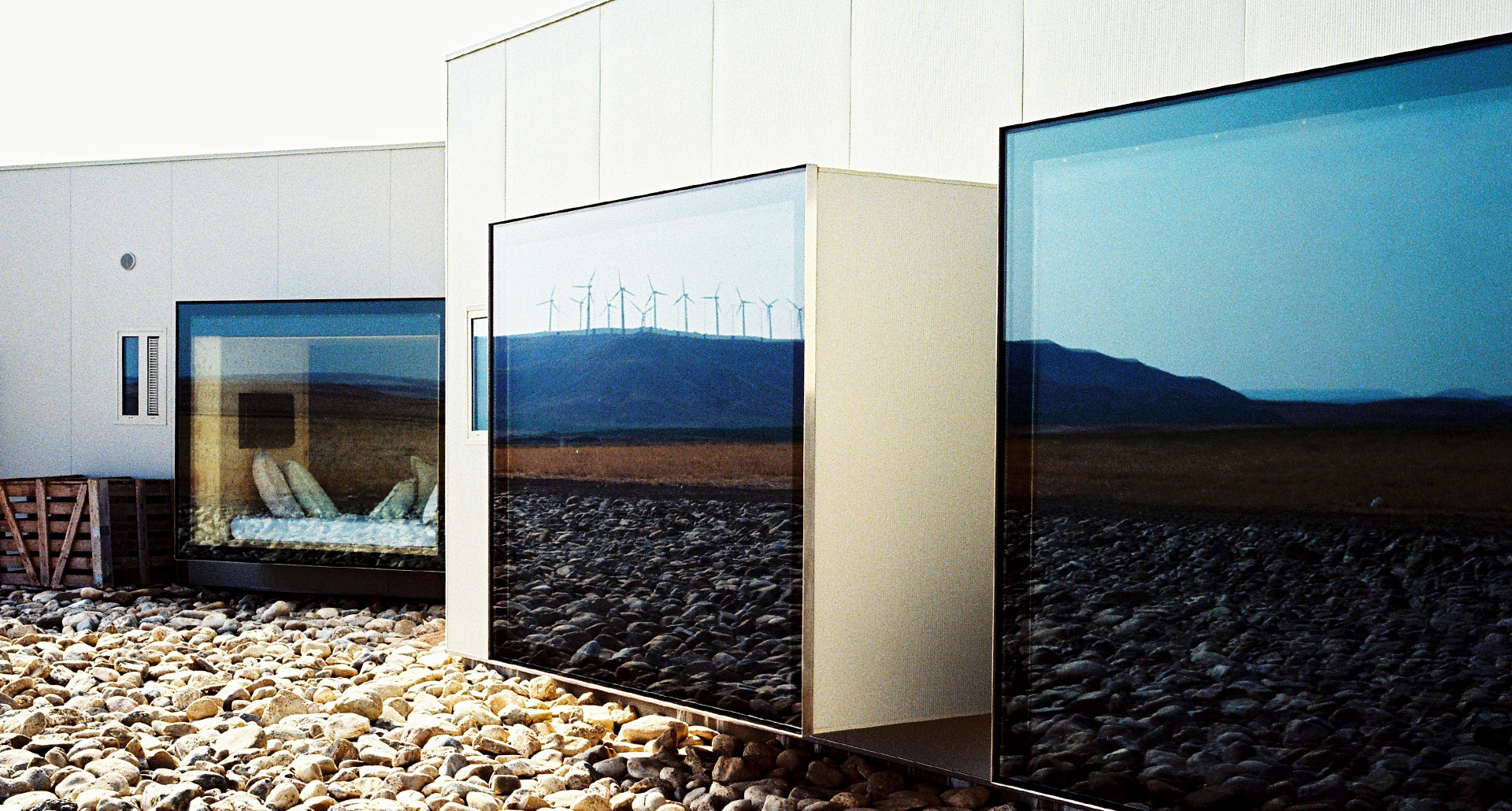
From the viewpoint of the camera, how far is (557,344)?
16.2ft

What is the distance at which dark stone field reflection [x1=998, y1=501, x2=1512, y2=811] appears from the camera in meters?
2.88

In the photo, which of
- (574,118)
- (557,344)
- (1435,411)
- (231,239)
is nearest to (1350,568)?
(1435,411)

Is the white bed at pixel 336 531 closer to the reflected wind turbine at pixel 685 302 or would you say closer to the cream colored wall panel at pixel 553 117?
the cream colored wall panel at pixel 553 117

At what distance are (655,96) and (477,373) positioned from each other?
5.31ft

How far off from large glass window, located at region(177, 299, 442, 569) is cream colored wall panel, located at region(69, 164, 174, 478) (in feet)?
2.69

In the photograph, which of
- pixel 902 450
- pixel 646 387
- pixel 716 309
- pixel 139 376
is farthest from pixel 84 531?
pixel 902 450

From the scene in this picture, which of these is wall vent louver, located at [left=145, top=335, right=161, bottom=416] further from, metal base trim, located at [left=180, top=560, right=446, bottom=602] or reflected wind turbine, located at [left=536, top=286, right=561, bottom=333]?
reflected wind turbine, located at [left=536, top=286, right=561, bottom=333]

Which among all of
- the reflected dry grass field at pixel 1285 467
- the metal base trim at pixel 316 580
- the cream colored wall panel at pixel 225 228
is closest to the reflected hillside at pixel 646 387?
the reflected dry grass field at pixel 1285 467

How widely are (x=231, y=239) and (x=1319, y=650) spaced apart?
Answer: 8.42 meters

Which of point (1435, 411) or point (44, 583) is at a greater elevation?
point (1435, 411)

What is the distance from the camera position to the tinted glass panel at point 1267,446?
287 cm

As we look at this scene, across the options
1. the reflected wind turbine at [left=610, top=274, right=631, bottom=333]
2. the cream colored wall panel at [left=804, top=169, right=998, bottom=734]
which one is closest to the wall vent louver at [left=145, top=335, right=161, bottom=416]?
the reflected wind turbine at [left=610, top=274, right=631, bottom=333]

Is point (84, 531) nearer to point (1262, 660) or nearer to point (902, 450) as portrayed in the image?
point (902, 450)

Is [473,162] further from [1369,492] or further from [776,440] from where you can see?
[1369,492]
